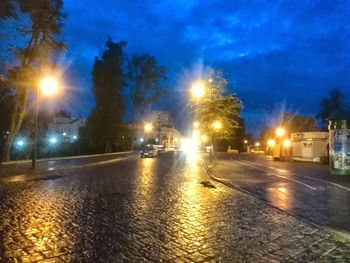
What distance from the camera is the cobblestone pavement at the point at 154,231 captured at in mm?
7145

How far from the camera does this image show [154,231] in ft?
29.6

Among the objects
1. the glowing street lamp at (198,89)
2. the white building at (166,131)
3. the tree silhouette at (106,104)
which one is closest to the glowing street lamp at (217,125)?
the glowing street lamp at (198,89)

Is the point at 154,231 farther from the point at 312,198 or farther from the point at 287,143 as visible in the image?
the point at 287,143

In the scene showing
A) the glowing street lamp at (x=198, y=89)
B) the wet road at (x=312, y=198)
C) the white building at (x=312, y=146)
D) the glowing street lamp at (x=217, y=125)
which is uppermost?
the glowing street lamp at (x=198, y=89)

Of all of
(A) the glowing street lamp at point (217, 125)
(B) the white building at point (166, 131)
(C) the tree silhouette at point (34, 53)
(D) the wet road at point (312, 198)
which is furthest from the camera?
(B) the white building at point (166, 131)

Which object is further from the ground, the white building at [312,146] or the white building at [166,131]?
the white building at [166,131]

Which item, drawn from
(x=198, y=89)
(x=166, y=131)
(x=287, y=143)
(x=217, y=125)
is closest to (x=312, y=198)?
(x=198, y=89)

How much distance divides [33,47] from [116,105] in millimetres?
33557

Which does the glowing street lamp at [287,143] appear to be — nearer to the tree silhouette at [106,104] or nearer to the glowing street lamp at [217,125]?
the glowing street lamp at [217,125]

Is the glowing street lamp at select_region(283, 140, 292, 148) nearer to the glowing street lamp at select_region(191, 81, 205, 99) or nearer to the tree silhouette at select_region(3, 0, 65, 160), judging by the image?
the glowing street lamp at select_region(191, 81, 205, 99)

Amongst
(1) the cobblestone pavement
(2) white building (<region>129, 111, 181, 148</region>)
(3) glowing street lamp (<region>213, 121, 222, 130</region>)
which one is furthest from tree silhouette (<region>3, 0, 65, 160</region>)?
(2) white building (<region>129, 111, 181, 148</region>)

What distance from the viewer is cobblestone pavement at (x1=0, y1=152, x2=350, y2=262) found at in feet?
23.4

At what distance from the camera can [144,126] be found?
3201 inches

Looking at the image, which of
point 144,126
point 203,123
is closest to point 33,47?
point 203,123
